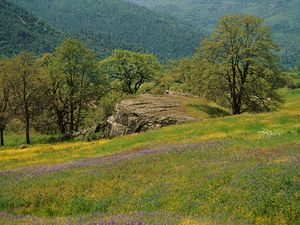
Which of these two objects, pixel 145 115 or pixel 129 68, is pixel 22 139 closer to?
pixel 129 68

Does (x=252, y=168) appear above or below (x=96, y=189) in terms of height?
above

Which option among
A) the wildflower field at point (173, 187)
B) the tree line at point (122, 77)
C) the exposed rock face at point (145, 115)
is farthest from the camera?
the tree line at point (122, 77)

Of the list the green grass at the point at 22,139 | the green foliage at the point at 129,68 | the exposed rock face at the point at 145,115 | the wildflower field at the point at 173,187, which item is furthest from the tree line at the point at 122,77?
the wildflower field at the point at 173,187

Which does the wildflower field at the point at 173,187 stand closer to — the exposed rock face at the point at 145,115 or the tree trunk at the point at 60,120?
the exposed rock face at the point at 145,115

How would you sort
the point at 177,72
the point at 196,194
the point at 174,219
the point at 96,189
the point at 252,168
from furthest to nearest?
the point at 177,72 < the point at 96,189 < the point at 252,168 < the point at 196,194 < the point at 174,219

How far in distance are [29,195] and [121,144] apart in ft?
42.0

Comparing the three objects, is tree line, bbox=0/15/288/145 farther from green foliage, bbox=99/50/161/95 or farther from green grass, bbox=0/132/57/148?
green grass, bbox=0/132/57/148

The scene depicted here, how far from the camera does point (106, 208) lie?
14977 millimetres

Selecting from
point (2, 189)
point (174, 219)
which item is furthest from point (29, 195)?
point (174, 219)

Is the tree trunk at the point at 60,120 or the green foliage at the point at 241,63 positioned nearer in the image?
the green foliage at the point at 241,63

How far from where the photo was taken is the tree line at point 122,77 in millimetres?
45969

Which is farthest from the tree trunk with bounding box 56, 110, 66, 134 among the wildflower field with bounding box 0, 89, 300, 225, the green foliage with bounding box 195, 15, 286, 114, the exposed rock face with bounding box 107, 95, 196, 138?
the wildflower field with bounding box 0, 89, 300, 225

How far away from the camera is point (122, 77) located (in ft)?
234

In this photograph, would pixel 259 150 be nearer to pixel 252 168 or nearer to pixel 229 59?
pixel 252 168
